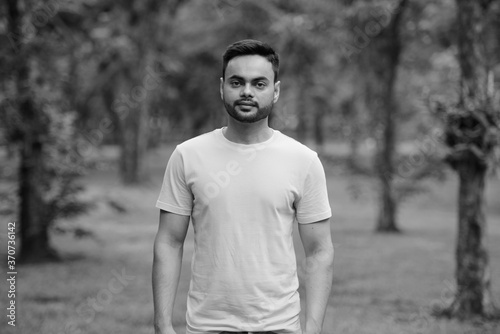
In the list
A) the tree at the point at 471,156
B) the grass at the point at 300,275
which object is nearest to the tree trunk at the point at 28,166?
the grass at the point at 300,275

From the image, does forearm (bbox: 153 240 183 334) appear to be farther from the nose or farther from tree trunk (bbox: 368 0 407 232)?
tree trunk (bbox: 368 0 407 232)

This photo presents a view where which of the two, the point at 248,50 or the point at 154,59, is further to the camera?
the point at 154,59

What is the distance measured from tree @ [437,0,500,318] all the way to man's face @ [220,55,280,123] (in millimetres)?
5440

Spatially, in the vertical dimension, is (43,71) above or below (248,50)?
above

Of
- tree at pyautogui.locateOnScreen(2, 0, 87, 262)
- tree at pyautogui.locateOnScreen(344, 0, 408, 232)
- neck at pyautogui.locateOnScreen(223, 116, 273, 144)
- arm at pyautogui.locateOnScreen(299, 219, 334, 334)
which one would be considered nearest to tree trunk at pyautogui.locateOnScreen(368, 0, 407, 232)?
tree at pyautogui.locateOnScreen(344, 0, 408, 232)

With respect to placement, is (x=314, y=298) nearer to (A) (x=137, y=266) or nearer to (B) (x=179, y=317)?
(B) (x=179, y=317)

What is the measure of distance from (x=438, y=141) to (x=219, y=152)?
583cm

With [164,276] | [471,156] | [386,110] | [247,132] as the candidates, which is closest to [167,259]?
[164,276]

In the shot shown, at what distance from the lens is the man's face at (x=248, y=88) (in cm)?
291

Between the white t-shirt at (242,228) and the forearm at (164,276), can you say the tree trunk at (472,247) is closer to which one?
the white t-shirt at (242,228)

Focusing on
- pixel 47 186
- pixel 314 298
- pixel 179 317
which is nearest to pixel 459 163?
pixel 179 317

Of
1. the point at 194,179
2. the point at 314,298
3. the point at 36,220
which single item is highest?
the point at 194,179

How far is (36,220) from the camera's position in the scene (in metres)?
11.8

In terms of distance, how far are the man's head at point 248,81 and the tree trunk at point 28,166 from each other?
900 centimetres
